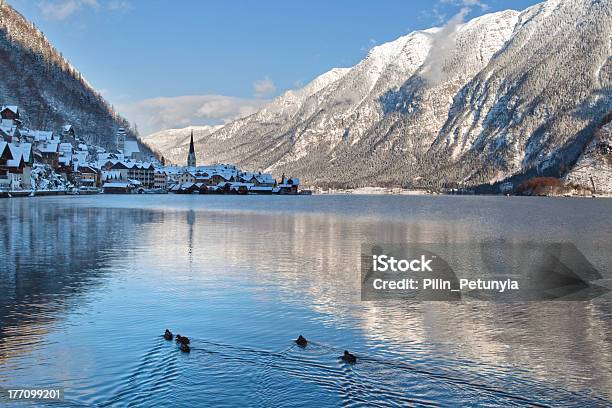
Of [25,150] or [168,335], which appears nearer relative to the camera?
[168,335]

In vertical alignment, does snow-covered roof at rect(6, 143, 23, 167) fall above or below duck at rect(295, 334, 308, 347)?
above

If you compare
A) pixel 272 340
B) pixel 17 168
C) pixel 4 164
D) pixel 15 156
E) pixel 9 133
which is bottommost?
pixel 272 340

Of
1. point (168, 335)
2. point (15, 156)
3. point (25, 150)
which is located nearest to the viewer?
point (168, 335)

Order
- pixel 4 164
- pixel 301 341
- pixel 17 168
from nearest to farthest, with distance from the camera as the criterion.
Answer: pixel 301 341
pixel 4 164
pixel 17 168

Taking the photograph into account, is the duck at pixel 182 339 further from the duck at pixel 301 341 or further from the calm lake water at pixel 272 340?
the duck at pixel 301 341

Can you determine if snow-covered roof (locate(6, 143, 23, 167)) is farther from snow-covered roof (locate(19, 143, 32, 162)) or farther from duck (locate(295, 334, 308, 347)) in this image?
duck (locate(295, 334, 308, 347))

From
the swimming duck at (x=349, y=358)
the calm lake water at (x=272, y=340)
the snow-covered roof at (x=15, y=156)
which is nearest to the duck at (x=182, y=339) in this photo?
A: the calm lake water at (x=272, y=340)

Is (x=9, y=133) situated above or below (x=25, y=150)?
above

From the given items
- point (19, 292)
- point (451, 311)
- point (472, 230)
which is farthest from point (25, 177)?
point (451, 311)

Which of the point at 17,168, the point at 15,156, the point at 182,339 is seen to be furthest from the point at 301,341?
the point at 17,168

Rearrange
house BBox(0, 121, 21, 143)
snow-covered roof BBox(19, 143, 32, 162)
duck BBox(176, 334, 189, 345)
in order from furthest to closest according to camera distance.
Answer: house BBox(0, 121, 21, 143)
snow-covered roof BBox(19, 143, 32, 162)
duck BBox(176, 334, 189, 345)

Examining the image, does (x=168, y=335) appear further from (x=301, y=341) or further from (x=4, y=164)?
(x=4, y=164)

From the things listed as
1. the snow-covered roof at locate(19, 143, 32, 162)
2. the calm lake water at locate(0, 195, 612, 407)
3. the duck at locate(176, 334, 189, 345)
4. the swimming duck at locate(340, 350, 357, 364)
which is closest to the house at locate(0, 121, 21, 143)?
the snow-covered roof at locate(19, 143, 32, 162)

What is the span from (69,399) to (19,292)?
15439 millimetres
